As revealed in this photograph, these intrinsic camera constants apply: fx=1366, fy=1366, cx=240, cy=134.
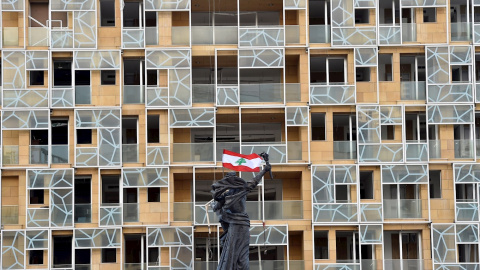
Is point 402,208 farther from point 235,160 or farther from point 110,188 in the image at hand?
point 110,188

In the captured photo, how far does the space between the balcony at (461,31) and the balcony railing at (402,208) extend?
875 centimetres

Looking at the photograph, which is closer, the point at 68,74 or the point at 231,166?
the point at 231,166

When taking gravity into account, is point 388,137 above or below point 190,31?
below

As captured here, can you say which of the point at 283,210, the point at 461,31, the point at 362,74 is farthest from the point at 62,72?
the point at 461,31

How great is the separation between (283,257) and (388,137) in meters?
8.27

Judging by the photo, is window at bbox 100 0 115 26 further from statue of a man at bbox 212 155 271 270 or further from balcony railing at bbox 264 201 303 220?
statue of a man at bbox 212 155 271 270

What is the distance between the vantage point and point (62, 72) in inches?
2788

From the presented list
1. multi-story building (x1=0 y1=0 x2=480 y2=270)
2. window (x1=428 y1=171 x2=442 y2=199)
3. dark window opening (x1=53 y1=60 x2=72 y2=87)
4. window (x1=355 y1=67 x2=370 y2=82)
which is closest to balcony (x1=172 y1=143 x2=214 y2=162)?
multi-story building (x1=0 y1=0 x2=480 y2=270)

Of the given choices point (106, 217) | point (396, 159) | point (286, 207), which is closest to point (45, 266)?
point (106, 217)

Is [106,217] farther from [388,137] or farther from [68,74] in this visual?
[388,137]

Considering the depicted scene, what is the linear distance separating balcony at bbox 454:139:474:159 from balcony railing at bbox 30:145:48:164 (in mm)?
20934

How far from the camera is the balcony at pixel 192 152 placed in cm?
6969

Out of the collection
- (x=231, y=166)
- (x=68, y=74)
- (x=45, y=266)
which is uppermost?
(x=68, y=74)

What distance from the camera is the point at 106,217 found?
6888 cm
